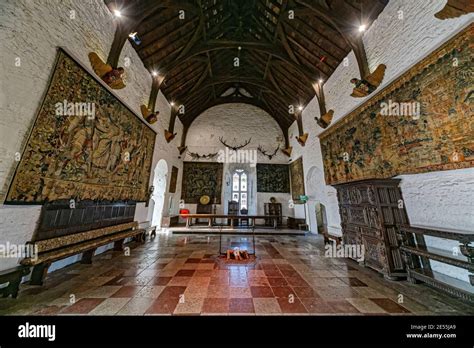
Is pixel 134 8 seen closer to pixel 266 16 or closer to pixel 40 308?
pixel 266 16

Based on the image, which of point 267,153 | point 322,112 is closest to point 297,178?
point 267,153

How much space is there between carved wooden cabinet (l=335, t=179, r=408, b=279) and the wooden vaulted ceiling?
3.73 metres

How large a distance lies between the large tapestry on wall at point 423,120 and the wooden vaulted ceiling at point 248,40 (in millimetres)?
2118

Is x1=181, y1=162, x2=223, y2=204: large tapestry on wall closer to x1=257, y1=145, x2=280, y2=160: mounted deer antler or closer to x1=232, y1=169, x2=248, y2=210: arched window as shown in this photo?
x1=232, y1=169, x2=248, y2=210: arched window

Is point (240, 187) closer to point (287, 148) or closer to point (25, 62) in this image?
point (287, 148)

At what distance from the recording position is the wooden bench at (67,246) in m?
2.33

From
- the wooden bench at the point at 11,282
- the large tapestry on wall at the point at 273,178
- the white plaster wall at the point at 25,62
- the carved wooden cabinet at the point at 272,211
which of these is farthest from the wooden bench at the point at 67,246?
the large tapestry on wall at the point at 273,178

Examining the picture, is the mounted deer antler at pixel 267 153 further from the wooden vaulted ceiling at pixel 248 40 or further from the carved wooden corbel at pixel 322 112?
the carved wooden corbel at pixel 322 112

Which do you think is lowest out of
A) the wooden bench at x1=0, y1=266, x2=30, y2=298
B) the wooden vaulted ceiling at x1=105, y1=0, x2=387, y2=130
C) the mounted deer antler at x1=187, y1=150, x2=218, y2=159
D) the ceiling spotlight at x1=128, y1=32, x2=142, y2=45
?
the wooden bench at x1=0, y1=266, x2=30, y2=298

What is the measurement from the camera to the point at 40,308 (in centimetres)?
183

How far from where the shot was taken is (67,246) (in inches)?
111

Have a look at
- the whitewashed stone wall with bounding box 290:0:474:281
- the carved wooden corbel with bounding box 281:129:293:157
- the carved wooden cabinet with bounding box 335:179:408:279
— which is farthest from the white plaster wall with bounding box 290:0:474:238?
the carved wooden corbel with bounding box 281:129:293:157

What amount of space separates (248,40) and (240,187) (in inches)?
272

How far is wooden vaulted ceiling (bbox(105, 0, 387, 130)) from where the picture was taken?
13.2 ft
